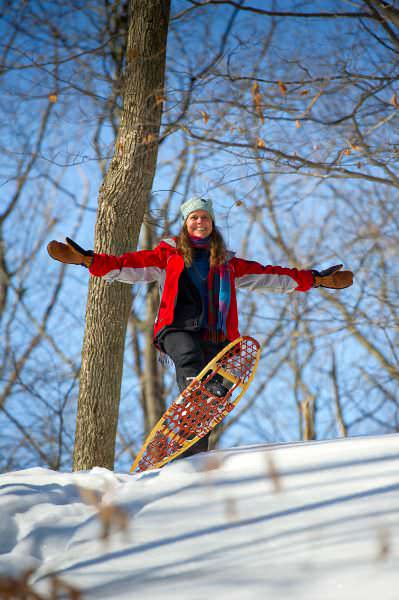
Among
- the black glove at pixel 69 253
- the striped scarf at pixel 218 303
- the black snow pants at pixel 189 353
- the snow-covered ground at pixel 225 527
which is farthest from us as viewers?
the striped scarf at pixel 218 303

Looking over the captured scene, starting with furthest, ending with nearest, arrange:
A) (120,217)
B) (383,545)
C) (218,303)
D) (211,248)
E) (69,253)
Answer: (120,217)
(211,248)
(218,303)
(69,253)
(383,545)

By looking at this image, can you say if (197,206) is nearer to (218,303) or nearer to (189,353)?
(218,303)

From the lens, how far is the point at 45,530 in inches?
88.1

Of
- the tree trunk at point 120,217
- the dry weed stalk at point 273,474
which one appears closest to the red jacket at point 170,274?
the tree trunk at point 120,217

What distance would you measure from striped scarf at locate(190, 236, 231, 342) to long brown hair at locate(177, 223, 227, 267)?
62mm

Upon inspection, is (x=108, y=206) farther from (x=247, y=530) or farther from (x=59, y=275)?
(x=59, y=275)

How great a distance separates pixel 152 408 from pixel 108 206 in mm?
6894

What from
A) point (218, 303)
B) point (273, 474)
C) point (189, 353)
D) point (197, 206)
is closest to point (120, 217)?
point (197, 206)

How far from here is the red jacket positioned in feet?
11.7

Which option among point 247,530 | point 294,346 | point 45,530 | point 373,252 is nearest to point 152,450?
point 45,530

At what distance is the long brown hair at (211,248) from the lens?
3.66m

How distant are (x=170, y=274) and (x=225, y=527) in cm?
187

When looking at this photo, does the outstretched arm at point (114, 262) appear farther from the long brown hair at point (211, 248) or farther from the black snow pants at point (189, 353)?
the black snow pants at point (189, 353)

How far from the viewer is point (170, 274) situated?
3.64 meters
